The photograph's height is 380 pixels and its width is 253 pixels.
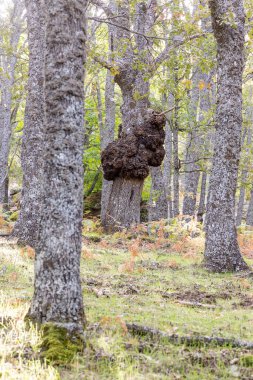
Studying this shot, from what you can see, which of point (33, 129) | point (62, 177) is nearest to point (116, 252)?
point (33, 129)

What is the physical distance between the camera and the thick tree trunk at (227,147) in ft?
28.8

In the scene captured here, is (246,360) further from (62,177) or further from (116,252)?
(116,252)

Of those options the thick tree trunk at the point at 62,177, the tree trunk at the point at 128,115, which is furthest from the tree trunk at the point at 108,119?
the thick tree trunk at the point at 62,177

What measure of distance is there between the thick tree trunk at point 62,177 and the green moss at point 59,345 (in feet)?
0.27

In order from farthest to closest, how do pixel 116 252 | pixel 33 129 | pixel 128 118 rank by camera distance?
pixel 128 118 → pixel 116 252 → pixel 33 129

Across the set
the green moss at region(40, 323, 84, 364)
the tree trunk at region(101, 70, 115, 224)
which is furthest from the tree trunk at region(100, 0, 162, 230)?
the green moss at region(40, 323, 84, 364)

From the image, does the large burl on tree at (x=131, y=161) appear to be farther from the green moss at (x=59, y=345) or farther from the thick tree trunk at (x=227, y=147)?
the green moss at (x=59, y=345)

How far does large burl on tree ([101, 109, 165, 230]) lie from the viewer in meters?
13.1

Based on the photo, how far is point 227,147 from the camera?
878cm

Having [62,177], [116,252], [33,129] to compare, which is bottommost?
→ [116,252]

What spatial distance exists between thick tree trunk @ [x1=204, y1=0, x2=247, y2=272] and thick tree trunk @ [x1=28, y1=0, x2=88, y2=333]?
5.04 metres

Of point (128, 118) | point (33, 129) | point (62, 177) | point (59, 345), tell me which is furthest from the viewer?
point (128, 118)

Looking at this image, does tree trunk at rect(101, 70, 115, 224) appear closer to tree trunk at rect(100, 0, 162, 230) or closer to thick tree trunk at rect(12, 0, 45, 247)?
tree trunk at rect(100, 0, 162, 230)

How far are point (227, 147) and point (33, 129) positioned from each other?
Result: 13.6ft
